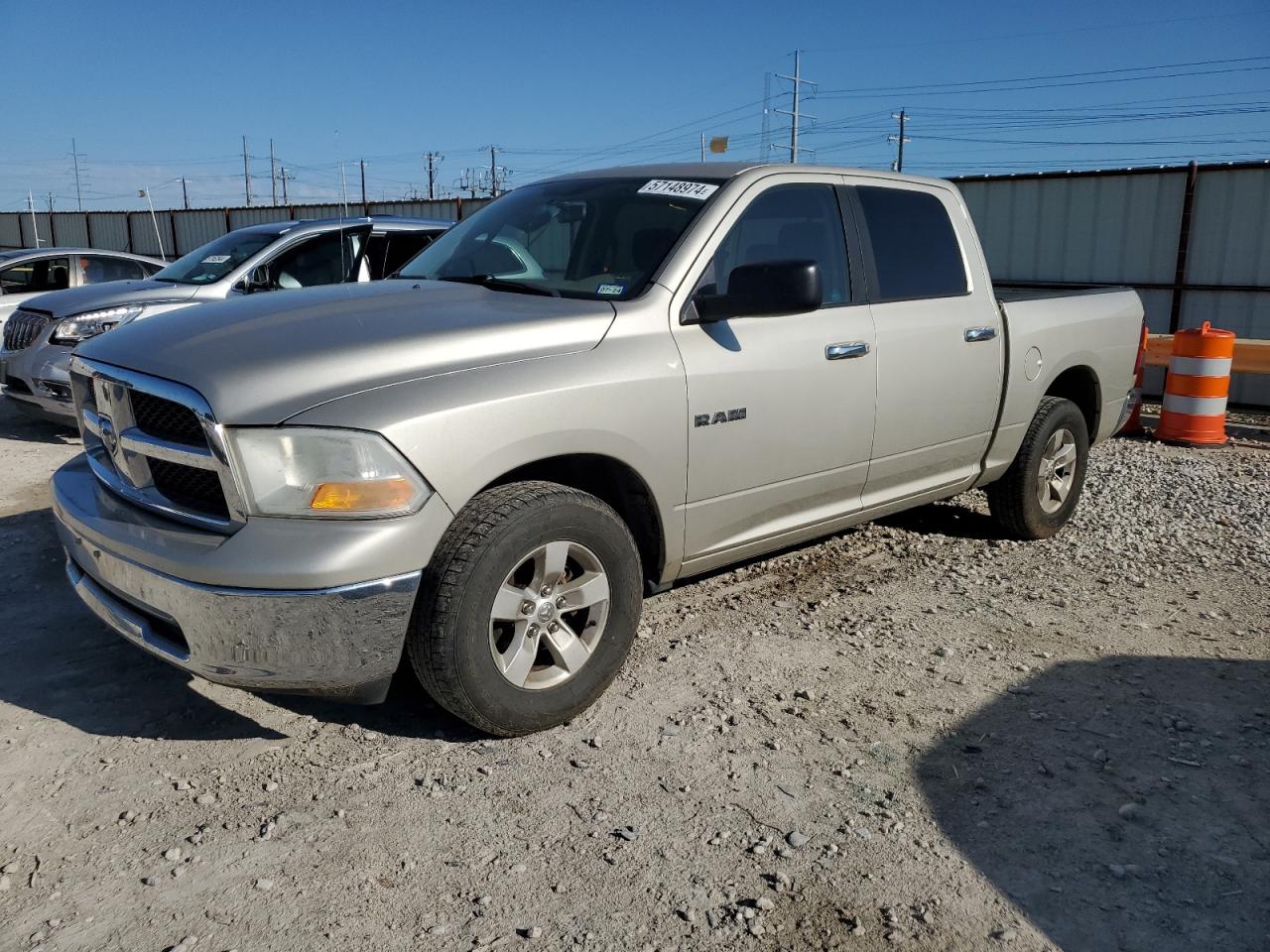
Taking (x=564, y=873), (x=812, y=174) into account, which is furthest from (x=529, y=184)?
(x=564, y=873)

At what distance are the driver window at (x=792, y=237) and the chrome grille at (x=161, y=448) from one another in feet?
6.18

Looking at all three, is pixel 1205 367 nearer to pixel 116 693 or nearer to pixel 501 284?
pixel 501 284

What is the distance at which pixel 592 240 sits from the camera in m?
4.20

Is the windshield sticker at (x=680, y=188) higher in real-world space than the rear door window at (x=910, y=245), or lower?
higher

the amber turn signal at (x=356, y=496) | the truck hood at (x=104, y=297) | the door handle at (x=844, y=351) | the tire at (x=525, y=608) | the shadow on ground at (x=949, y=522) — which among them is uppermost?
the door handle at (x=844, y=351)

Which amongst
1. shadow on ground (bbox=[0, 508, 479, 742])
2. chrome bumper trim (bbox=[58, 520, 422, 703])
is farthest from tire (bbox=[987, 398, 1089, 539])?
chrome bumper trim (bbox=[58, 520, 422, 703])

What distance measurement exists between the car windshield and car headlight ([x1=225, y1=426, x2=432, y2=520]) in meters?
6.44

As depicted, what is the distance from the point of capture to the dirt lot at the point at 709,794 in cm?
261

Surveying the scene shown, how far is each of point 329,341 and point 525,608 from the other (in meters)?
1.03

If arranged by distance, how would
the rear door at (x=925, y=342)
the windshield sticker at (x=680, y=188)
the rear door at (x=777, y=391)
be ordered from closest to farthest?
the rear door at (x=777, y=391) → the windshield sticker at (x=680, y=188) → the rear door at (x=925, y=342)

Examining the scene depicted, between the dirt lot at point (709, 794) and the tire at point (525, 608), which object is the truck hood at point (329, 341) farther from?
the dirt lot at point (709, 794)

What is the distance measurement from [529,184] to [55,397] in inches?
201

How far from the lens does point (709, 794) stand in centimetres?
317

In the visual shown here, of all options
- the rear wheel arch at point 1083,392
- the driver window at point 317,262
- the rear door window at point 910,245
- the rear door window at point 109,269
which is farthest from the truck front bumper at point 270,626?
the rear door window at point 109,269
